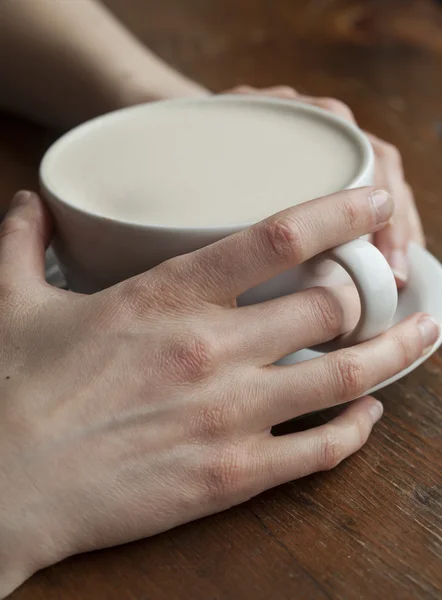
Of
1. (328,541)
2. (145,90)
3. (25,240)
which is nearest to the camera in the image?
(328,541)

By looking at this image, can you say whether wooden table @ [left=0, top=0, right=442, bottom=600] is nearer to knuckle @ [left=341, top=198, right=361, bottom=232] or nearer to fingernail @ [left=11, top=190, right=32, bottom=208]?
knuckle @ [left=341, top=198, right=361, bottom=232]

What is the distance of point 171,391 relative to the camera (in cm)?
40

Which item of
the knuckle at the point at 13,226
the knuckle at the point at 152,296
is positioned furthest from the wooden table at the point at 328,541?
the knuckle at the point at 13,226

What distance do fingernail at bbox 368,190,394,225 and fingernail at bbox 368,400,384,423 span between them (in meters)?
0.11

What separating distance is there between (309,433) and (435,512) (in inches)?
3.2

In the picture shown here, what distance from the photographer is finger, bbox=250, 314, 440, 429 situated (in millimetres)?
407

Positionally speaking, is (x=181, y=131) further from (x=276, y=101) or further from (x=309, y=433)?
(x=309, y=433)

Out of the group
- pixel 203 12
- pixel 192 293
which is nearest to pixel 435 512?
pixel 192 293

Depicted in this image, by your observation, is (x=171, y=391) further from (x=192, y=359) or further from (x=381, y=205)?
(x=381, y=205)

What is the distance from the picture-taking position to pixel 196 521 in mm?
403

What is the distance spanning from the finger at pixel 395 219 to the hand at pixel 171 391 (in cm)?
10

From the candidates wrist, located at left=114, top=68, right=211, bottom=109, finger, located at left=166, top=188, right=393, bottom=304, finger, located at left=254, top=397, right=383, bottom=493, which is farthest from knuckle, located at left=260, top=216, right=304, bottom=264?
wrist, located at left=114, top=68, right=211, bottom=109

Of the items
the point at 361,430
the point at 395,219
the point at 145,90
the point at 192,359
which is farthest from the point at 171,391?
the point at 145,90

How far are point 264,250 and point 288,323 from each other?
0.14ft
